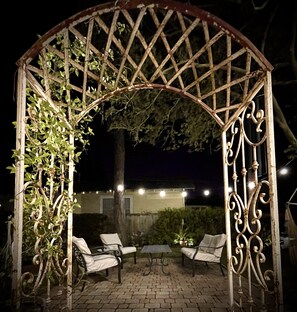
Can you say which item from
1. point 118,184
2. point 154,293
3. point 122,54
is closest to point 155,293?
point 154,293

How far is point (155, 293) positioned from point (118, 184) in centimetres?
616

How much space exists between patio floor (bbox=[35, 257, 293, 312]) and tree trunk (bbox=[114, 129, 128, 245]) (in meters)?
3.85

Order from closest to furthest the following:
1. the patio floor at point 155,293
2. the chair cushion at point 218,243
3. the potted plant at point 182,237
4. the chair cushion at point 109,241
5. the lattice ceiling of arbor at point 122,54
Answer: the lattice ceiling of arbor at point 122,54 → the patio floor at point 155,293 → the chair cushion at point 218,243 → the chair cushion at point 109,241 → the potted plant at point 182,237

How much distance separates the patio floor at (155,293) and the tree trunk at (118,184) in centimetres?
385

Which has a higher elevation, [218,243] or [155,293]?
[218,243]

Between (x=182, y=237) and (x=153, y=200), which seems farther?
(x=153, y=200)

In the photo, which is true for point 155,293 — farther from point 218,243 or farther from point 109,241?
point 109,241

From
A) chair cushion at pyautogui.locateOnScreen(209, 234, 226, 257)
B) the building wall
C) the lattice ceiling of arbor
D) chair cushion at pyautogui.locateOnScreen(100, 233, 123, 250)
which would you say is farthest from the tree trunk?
the lattice ceiling of arbor

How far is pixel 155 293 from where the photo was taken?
5066 mm

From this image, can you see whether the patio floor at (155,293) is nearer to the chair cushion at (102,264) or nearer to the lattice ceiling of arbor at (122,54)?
the chair cushion at (102,264)

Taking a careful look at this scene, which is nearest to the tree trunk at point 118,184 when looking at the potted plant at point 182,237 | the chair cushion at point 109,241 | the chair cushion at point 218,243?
the potted plant at point 182,237

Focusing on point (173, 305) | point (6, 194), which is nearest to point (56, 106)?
point (173, 305)

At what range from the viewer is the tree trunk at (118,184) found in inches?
430

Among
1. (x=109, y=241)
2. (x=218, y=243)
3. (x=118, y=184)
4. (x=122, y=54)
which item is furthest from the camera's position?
(x=118, y=184)
